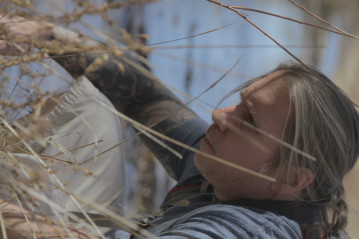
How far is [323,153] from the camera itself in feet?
3.17

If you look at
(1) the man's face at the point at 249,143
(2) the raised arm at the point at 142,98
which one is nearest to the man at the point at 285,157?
(1) the man's face at the point at 249,143

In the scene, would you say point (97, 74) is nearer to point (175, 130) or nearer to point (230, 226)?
point (175, 130)

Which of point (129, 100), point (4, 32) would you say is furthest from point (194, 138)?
point (4, 32)

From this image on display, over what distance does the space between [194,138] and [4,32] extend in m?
0.76

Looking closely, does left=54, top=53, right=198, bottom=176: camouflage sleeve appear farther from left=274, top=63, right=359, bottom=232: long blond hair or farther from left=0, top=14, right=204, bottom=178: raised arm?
left=274, top=63, right=359, bottom=232: long blond hair

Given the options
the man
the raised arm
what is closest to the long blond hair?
the man

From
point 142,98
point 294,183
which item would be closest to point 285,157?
point 294,183

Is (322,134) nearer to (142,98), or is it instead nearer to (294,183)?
(294,183)

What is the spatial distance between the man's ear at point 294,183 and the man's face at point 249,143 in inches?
0.5

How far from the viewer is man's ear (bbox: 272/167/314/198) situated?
971mm

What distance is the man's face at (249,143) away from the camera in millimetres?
949

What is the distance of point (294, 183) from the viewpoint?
979 millimetres

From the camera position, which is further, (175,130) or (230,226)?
(175,130)

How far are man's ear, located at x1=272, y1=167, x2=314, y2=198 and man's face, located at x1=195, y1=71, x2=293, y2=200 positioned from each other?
0.5 inches
